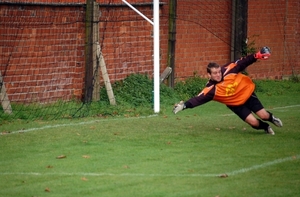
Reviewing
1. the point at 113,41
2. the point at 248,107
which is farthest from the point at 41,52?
the point at 248,107

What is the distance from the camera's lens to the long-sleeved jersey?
480 inches

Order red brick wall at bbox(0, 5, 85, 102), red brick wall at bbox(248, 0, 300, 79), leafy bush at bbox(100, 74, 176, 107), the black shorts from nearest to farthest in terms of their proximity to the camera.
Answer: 1. the black shorts
2. red brick wall at bbox(0, 5, 85, 102)
3. leafy bush at bbox(100, 74, 176, 107)
4. red brick wall at bbox(248, 0, 300, 79)

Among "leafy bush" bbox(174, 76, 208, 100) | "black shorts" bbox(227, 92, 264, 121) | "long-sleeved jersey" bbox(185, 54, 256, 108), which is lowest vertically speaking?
"leafy bush" bbox(174, 76, 208, 100)

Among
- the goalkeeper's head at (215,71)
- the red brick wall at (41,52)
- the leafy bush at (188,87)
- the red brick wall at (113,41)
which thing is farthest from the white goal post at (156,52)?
the goalkeeper's head at (215,71)

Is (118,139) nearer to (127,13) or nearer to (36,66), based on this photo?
(36,66)

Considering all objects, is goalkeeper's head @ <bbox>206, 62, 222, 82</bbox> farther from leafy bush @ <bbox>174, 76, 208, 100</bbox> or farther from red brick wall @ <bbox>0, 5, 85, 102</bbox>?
leafy bush @ <bbox>174, 76, 208, 100</bbox>

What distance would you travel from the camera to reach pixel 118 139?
473 inches

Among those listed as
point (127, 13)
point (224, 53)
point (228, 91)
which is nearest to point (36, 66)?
point (127, 13)

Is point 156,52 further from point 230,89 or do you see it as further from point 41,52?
point 230,89

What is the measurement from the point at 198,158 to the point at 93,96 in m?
5.77

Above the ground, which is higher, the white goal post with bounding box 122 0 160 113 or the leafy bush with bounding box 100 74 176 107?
the white goal post with bounding box 122 0 160 113

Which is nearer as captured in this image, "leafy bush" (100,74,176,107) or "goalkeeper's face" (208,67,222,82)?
"goalkeeper's face" (208,67,222,82)

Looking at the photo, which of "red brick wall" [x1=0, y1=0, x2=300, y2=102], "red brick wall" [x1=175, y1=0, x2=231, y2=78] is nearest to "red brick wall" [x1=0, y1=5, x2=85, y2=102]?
"red brick wall" [x1=0, y1=0, x2=300, y2=102]

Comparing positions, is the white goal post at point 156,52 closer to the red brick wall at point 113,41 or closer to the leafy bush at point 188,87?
the red brick wall at point 113,41
